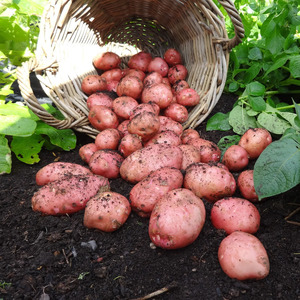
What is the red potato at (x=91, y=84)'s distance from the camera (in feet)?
6.61

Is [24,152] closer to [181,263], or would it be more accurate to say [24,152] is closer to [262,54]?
[181,263]

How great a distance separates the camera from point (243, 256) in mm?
949

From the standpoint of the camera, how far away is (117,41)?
2.58 m

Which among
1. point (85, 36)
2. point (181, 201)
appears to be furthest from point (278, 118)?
point (85, 36)

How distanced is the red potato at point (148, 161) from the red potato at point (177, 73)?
2.96 feet

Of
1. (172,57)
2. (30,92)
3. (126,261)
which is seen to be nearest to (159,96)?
(172,57)

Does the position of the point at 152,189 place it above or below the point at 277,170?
below

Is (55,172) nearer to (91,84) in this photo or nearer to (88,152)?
(88,152)

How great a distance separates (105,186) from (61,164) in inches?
11.2

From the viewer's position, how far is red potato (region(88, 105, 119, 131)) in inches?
70.2

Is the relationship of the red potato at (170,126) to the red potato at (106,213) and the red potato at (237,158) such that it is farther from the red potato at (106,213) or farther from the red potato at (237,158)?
the red potato at (106,213)

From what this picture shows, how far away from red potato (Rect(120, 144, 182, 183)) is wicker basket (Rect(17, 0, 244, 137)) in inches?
21.3

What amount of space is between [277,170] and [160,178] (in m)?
0.46

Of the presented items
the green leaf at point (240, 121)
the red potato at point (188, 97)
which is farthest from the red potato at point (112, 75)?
the green leaf at point (240, 121)
